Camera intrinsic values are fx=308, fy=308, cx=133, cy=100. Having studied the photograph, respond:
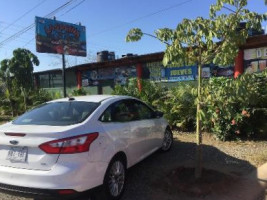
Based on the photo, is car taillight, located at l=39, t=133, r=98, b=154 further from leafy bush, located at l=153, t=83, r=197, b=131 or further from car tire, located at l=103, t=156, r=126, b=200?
leafy bush, located at l=153, t=83, r=197, b=131

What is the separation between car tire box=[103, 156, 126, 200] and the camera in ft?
14.4

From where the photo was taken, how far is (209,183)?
511 cm

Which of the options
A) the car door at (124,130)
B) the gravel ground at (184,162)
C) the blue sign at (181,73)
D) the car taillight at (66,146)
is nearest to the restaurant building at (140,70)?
the blue sign at (181,73)

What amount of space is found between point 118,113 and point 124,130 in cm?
31

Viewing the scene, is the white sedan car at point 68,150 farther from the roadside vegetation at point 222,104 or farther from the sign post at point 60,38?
the sign post at point 60,38

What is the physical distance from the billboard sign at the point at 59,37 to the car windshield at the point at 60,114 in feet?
37.8

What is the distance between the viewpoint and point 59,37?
55.2 ft

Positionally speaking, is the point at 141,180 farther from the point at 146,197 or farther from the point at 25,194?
the point at 25,194

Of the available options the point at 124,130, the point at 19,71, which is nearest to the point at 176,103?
the point at 124,130

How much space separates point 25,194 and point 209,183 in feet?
9.54

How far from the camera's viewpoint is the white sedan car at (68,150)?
382cm

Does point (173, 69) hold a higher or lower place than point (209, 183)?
higher

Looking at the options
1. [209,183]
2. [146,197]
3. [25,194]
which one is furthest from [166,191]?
[25,194]

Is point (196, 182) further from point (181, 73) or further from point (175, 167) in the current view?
point (181, 73)
